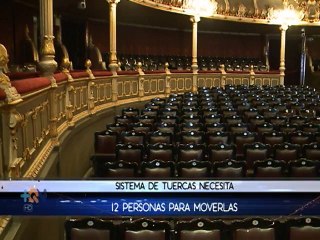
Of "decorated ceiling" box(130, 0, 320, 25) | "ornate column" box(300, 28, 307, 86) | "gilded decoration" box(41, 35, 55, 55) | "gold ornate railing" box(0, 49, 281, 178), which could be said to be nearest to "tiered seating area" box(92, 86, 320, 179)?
"gold ornate railing" box(0, 49, 281, 178)

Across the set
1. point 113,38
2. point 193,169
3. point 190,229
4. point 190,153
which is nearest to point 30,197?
point 190,229

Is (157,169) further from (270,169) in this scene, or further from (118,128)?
(118,128)

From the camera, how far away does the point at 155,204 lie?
3369 millimetres

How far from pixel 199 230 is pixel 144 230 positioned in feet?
1.46

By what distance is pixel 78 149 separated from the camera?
27.6ft

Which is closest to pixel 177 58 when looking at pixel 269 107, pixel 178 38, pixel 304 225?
pixel 178 38

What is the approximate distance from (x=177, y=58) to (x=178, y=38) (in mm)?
1328

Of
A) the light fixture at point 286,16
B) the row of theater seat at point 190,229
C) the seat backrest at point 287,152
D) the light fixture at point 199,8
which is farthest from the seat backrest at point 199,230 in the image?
the light fixture at point 286,16

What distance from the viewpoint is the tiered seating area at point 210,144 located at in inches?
221

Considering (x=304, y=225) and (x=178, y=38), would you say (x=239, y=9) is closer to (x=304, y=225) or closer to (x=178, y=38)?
(x=178, y=38)

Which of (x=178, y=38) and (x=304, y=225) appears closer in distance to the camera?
(x=304, y=225)

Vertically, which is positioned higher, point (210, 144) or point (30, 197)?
point (30, 197)

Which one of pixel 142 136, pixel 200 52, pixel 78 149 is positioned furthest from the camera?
pixel 200 52

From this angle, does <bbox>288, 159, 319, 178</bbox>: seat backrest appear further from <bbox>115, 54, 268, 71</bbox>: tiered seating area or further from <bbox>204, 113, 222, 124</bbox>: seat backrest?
<bbox>115, 54, 268, 71</bbox>: tiered seating area
